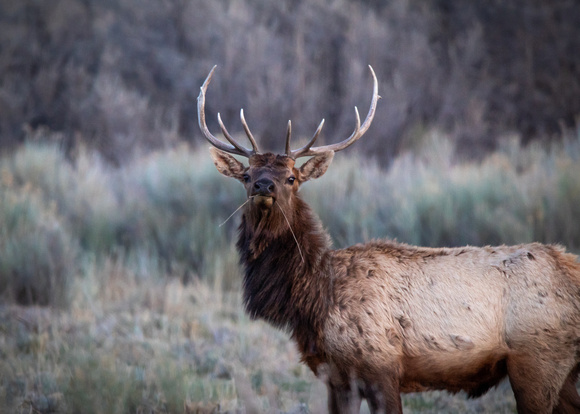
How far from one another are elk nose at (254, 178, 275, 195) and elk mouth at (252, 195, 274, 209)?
4 centimetres

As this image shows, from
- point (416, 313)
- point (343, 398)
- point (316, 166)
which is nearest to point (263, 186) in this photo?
point (316, 166)

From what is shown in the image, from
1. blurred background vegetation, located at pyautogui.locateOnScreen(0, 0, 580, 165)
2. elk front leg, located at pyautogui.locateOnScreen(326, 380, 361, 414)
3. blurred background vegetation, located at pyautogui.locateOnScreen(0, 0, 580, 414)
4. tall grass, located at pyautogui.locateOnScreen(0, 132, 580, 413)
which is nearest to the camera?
elk front leg, located at pyautogui.locateOnScreen(326, 380, 361, 414)

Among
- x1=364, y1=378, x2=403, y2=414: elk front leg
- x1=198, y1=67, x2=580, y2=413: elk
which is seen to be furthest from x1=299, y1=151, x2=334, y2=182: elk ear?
x1=364, y1=378, x2=403, y2=414: elk front leg

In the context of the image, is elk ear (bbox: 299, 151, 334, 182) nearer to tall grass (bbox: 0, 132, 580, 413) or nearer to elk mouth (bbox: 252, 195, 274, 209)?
elk mouth (bbox: 252, 195, 274, 209)

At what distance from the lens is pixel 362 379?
4.43m

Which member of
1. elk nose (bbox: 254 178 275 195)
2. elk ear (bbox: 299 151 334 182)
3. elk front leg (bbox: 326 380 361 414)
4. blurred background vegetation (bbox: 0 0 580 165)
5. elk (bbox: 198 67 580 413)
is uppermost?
blurred background vegetation (bbox: 0 0 580 165)

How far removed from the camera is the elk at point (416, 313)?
442 cm

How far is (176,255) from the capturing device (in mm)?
10258

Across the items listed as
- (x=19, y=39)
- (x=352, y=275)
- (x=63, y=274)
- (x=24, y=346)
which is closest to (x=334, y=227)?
(x=63, y=274)

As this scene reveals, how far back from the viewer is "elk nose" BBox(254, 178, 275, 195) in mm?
4723

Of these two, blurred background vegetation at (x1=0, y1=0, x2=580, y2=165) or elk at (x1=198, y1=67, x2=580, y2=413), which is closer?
elk at (x1=198, y1=67, x2=580, y2=413)

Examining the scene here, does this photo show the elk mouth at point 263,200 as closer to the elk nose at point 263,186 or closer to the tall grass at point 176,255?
the elk nose at point 263,186

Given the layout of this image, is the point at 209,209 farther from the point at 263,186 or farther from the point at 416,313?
the point at 416,313

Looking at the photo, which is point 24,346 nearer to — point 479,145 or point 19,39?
point 479,145
